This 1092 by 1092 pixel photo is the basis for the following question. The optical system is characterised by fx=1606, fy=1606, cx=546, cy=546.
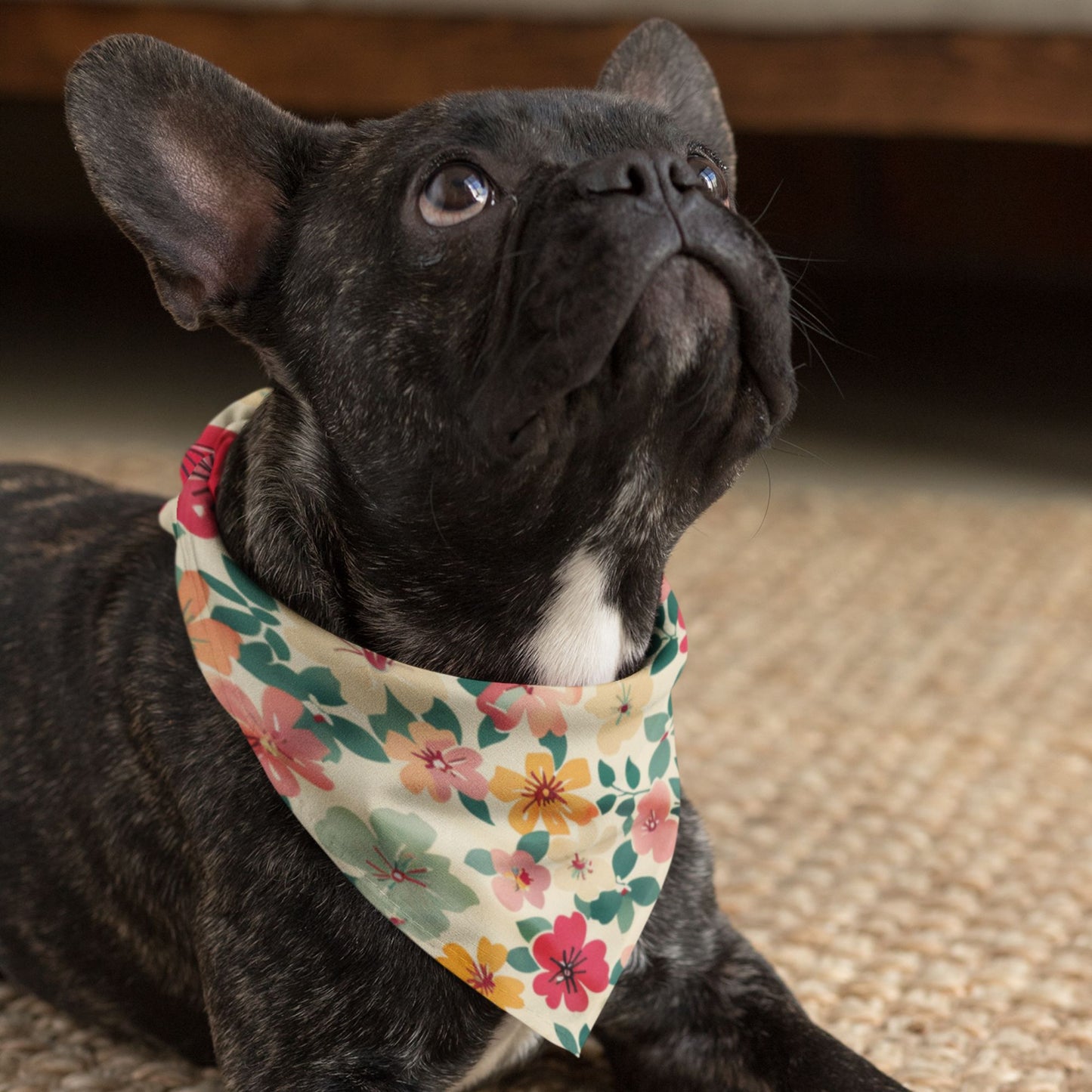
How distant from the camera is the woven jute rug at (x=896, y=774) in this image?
4.96 ft

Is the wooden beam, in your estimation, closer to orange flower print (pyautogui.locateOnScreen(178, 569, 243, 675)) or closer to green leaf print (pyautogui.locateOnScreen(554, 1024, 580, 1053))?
orange flower print (pyautogui.locateOnScreen(178, 569, 243, 675))

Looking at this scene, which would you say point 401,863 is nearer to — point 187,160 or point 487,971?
point 487,971

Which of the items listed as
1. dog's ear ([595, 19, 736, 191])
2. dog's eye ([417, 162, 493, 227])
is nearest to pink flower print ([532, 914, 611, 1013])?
dog's eye ([417, 162, 493, 227])

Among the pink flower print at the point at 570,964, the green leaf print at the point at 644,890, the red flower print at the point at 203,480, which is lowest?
the pink flower print at the point at 570,964

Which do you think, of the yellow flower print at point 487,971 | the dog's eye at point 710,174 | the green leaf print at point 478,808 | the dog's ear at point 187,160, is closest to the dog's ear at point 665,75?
the dog's eye at point 710,174

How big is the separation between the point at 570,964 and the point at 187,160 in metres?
0.73

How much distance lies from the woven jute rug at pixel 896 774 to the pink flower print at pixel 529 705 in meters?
0.37

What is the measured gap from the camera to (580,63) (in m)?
2.86

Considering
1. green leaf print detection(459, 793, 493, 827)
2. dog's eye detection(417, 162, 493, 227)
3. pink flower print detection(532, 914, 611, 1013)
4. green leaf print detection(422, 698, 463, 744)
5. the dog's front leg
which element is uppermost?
dog's eye detection(417, 162, 493, 227)

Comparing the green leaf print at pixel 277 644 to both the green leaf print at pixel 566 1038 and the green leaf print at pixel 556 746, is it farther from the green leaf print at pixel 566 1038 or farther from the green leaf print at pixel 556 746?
the green leaf print at pixel 566 1038

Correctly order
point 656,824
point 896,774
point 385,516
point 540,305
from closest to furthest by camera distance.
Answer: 1. point 540,305
2. point 385,516
3. point 656,824
4. point 896,774

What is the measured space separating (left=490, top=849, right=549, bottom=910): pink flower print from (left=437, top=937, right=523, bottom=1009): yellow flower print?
0.05 m

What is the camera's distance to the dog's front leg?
1365mm

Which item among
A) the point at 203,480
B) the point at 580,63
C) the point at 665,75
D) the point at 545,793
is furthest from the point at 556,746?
the point at 580,63
